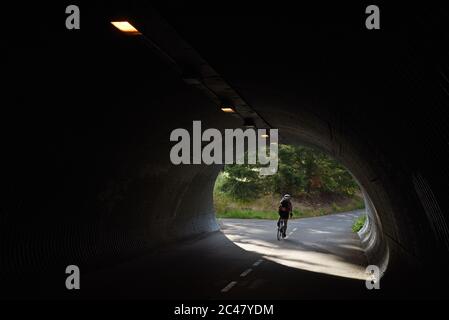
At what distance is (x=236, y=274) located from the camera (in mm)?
12898

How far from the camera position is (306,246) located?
2041 centimetres

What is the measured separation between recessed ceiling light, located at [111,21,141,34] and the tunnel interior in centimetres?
11

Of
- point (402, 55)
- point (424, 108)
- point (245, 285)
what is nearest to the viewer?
point (402, 55)

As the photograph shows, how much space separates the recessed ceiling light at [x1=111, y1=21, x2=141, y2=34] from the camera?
7.32 m

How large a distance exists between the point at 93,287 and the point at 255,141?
1399cm

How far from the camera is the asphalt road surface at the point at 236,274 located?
33.7 ft

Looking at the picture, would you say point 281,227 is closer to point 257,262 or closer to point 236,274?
point 257,262

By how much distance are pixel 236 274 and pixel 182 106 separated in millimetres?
4067

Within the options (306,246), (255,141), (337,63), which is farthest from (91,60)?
(255,141)

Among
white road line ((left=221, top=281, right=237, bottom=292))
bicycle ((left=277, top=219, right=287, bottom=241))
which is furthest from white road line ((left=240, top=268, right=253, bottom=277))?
bicycle ((left=277, top=219, right=287, bottom=241))

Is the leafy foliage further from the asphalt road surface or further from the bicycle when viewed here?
the asphalt road surface

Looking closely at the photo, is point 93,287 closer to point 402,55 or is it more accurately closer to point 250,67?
point 250,67

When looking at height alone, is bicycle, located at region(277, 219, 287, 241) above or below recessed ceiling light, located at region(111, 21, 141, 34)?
below

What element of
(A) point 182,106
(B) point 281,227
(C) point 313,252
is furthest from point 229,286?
(B) point 281,227
